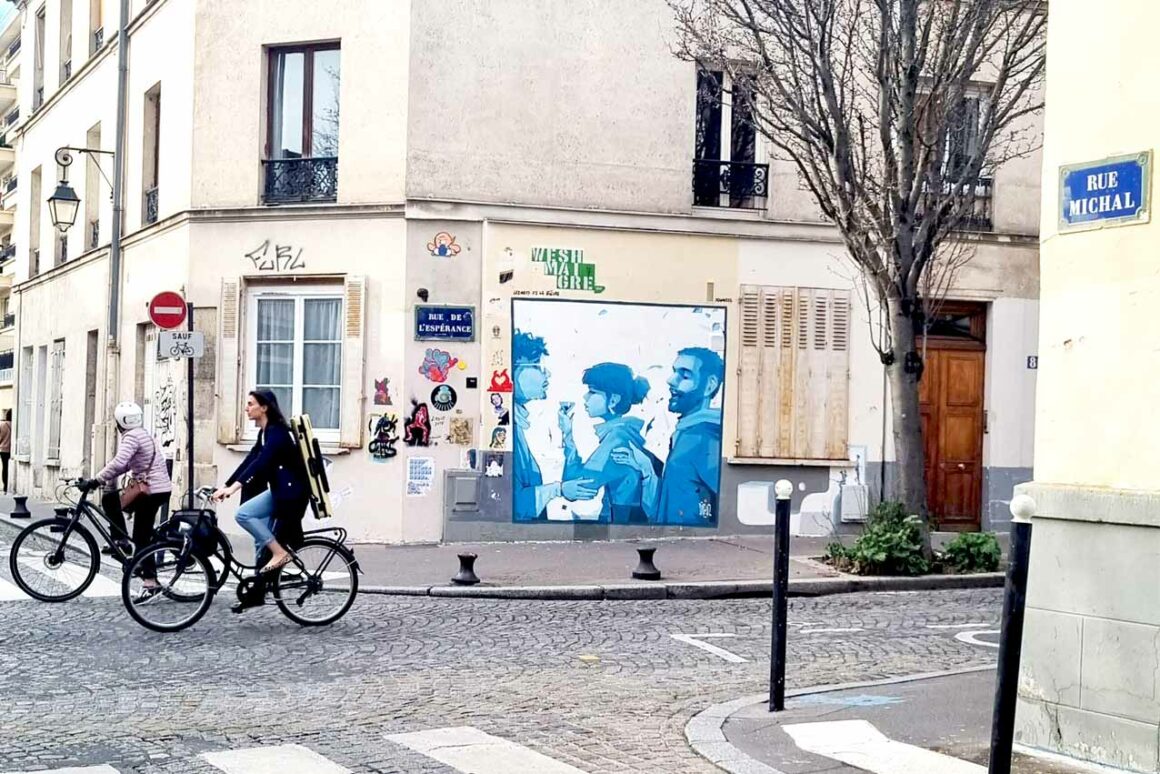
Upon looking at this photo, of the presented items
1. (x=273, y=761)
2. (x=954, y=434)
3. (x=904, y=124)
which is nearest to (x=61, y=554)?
(x=273, y=761)

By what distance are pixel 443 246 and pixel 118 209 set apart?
6.60 meters

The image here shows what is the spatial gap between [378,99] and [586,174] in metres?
2.62

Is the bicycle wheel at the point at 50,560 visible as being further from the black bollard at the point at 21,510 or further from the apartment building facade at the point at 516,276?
the black bollard at the point at 21,510

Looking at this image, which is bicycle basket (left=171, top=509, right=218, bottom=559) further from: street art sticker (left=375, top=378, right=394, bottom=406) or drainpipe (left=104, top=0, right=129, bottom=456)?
drainpipe (left=104, top=0, right=129, bottom=456)

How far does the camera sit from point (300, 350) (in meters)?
17.5

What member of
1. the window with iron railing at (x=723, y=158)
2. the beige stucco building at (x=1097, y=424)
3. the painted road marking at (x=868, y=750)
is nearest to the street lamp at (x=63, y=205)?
the window with iron railing at (x=723, y=158)

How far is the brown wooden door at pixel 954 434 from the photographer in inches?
732

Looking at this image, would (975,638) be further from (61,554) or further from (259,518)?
(61,554)

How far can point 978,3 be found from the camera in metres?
13.7

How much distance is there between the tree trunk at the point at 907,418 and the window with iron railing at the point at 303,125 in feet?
23.2

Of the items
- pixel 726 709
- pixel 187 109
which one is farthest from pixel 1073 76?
pixel 187 109

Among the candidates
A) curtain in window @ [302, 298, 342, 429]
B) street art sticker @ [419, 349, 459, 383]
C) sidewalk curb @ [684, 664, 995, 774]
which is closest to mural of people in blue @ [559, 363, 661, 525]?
street art sticker @ [419, 349, 459, 383]

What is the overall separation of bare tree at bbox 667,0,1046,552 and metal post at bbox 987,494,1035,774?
914 cm

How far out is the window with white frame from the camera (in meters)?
17.4
